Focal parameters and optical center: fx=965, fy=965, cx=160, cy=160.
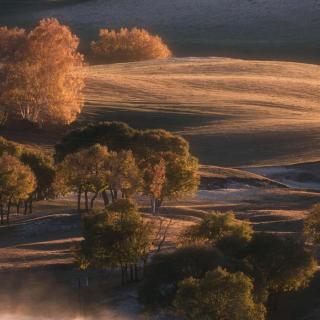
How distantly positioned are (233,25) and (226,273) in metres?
154

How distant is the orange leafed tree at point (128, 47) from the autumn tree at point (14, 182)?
345 ft

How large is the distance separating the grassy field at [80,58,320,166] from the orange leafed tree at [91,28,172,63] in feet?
85.3

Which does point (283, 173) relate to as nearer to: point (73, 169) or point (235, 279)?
point (73, 169)

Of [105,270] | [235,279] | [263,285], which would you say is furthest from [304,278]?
[105,270]

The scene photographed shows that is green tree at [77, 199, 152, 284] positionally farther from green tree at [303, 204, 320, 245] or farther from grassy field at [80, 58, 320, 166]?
grassy field at [80, 58, 320, 166]

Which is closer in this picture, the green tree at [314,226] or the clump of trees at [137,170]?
the green tree at [314,226]

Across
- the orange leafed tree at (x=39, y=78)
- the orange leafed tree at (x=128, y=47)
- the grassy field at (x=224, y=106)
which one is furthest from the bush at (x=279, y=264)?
the orange leafed tree at (x=128, y=47)

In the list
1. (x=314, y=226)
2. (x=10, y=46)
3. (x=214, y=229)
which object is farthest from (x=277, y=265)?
(x=10, y=46)

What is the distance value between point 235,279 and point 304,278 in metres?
4.87

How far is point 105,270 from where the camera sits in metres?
40.6

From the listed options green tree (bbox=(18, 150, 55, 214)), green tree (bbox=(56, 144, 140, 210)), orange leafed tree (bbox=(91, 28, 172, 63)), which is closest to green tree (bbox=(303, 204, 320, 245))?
green tree (bbox=(56, 144, 140, 210))

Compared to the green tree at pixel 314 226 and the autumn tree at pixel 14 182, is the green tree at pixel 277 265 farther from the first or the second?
the autumn tree at pixel 14 182

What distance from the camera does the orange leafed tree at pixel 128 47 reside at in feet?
513

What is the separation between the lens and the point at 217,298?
1229 inches
